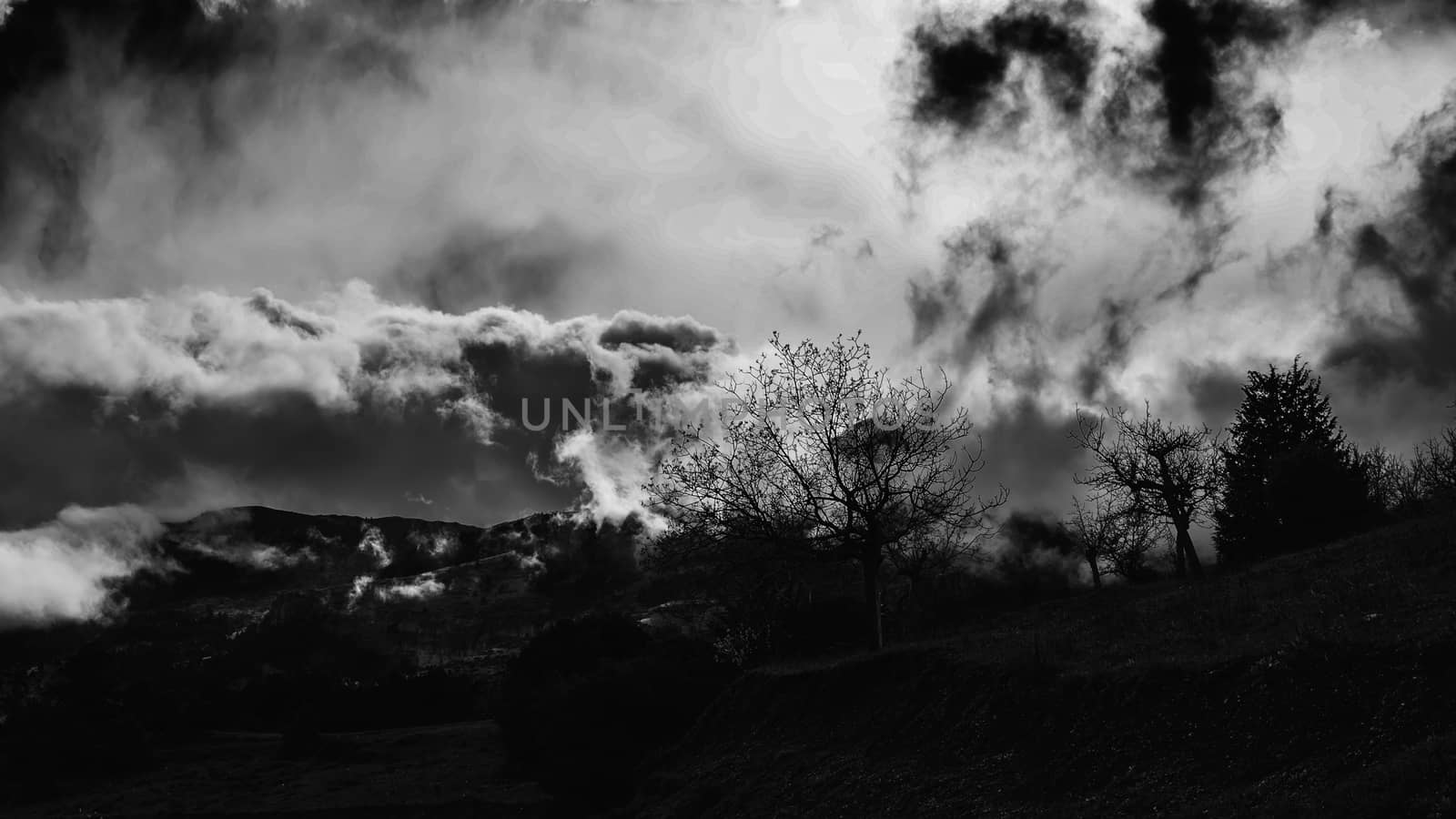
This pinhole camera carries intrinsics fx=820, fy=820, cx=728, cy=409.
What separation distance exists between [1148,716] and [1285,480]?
40804 millimetres

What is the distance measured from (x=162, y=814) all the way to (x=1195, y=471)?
2753 inches

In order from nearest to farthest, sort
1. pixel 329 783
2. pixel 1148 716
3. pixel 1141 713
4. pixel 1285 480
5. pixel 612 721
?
pixel 1148 716
pixel 1141 713
pixel 612 721
pixel 1285 480
pixel 329 783

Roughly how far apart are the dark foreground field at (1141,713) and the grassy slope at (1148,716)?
1.4 inches

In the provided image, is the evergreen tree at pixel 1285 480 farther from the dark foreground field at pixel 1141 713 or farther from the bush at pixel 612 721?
the bush at pixel 612 721

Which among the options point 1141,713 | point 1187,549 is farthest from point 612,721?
point 1187,549

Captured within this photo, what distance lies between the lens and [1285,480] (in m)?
44.9

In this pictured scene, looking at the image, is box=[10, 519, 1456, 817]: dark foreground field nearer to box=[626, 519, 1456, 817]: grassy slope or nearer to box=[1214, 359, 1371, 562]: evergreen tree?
box=[626, 519, 1456, 817]: grassy slope

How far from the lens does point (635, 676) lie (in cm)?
3416

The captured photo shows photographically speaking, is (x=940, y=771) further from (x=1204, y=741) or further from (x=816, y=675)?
(x=816, y=675)

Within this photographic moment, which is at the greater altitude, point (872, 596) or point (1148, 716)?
point (872, 596)

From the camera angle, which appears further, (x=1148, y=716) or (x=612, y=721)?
(x=612, y=721)

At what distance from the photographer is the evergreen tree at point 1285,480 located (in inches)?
1742

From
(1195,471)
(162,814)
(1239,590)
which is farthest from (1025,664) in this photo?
(162,814)

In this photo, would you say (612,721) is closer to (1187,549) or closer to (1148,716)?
(1148,716)
